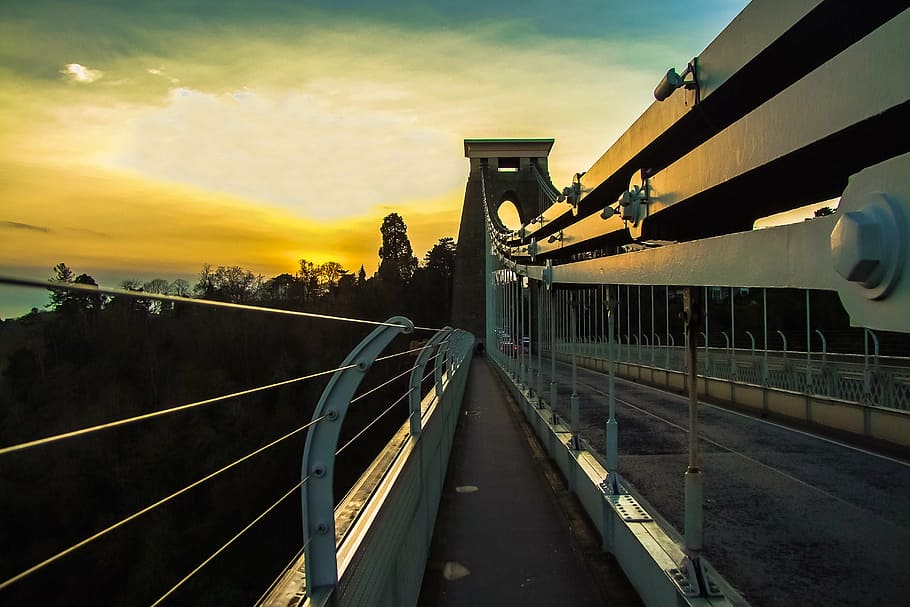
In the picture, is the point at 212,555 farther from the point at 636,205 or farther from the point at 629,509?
the point at 629,509

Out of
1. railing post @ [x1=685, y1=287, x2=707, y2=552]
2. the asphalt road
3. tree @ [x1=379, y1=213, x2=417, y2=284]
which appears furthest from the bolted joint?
tree @ [x1=379, y1=213, x2=417, y2=284]

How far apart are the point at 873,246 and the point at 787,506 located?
593cm

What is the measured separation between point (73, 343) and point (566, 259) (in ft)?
28.6

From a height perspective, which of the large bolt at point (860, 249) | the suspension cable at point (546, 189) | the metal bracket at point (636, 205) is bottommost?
the large bolt at point (860, 249)

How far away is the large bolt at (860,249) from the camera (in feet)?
4.27

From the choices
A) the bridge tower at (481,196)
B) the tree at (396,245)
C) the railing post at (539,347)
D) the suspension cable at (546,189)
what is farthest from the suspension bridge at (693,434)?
the tree at (396,245)

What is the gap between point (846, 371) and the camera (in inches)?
426

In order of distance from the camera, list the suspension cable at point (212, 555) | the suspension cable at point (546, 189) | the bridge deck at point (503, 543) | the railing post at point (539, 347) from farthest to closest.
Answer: the suspension cable at point (546, 189)
the railing post at point (539, 347)
the bridge deck at point (503, 543)
the suspension cable at point (212, 555)

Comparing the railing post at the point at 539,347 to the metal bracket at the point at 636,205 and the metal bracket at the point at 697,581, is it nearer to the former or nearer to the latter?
the metal bracket at the point at 636,205

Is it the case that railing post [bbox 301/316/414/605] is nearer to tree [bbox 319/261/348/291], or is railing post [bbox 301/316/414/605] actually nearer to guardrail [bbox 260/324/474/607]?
guardrail [bbox 260/324/474/607]

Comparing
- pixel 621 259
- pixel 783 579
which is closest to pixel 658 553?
pixel 783 579

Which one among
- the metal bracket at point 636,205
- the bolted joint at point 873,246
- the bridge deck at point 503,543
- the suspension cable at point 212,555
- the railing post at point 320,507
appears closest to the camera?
the suspension cable at point 212,555

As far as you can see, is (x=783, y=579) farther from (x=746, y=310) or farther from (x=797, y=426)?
(x=746, y=310)

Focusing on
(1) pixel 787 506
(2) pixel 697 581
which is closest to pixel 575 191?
(1) pixel 787 506
